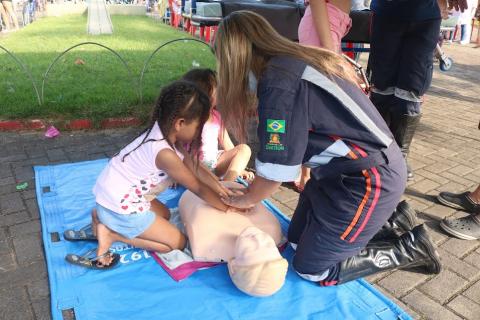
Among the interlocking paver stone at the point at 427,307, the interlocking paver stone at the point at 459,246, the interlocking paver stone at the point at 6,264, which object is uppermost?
the interlocking paver stone at the point at 459,246

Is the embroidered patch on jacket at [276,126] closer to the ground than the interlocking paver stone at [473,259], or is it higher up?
higher up

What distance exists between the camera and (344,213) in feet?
6.70

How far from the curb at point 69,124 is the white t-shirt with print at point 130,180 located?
94.5 inches

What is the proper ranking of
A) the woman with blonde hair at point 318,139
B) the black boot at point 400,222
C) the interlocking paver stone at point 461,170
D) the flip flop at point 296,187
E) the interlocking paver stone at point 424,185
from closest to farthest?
the woman with blonde hair at point 318,139 → the black boot at point 400,222 → the flip flop at point 296,187 → the interlocking paver stone at point 424,185 → the interlocking paver stone at point 461,170

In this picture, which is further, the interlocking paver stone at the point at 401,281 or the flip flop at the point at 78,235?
the flip flop at the point at 78,235

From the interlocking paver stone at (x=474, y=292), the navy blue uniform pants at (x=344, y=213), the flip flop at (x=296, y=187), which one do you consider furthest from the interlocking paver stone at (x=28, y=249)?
the interlocking paver stone at (x=474, y=292)

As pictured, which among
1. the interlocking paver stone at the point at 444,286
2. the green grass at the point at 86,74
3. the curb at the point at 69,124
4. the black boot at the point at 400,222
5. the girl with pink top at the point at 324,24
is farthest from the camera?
the green grass at the point at 86,74

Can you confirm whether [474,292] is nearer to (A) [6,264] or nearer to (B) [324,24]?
(B) [324,24]

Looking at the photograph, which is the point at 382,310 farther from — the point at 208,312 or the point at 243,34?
the point at 243,34

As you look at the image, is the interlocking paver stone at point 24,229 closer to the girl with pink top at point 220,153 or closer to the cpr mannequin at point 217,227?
the cpr mannequin at point 217,227

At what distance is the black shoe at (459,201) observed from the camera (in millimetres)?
2916

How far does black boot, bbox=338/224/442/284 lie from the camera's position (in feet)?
7.32

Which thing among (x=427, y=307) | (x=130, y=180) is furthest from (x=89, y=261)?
(x=427, y=307)

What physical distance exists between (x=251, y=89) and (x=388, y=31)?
6.07 ft
